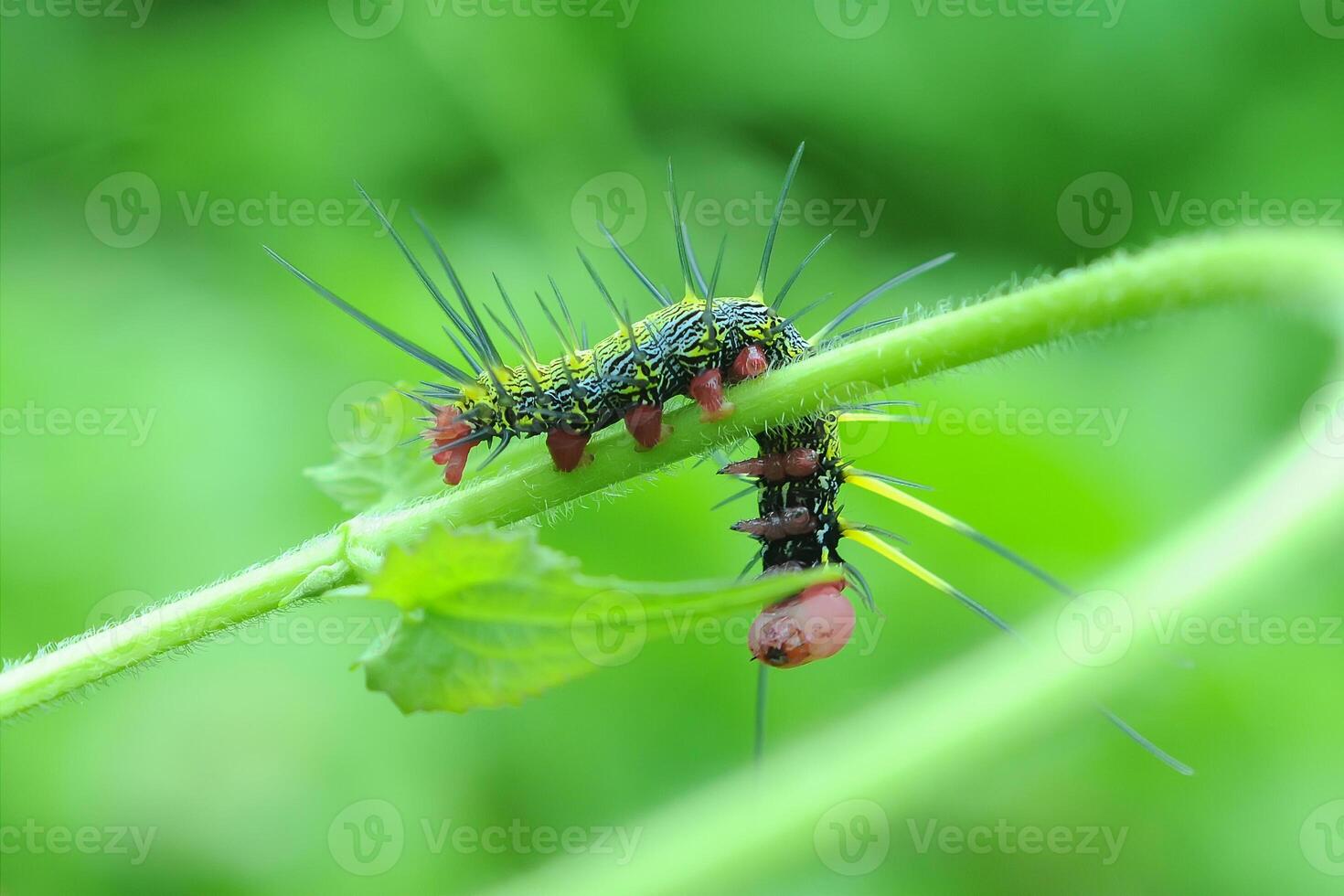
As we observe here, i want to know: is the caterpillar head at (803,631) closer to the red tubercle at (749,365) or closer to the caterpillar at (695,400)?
the caterpillar at (695,400)

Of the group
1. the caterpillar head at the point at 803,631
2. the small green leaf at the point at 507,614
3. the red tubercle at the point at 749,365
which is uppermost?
the red tubercle at the point at 749,365

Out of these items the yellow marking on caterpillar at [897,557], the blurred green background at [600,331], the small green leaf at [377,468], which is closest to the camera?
the yellow marking on caterpillar at [897,557]

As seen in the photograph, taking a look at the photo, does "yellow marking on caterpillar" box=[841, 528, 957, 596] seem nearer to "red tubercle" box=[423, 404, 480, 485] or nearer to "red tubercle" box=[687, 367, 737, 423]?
"red tubercle" box=[687, 367, 737, 423]

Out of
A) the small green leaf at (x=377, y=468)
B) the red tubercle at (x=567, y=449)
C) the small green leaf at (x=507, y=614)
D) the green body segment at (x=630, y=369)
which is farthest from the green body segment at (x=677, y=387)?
the small green leaf at (x=507, y=614)

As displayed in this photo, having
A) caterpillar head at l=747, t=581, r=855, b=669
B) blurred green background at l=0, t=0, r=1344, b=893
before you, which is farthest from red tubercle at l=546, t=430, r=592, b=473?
blurred green background at l=0, t=0, r=1344, b=893

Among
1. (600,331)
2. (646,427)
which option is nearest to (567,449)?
(646,427)

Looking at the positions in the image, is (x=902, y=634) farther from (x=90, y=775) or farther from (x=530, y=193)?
(x=90, y=775)

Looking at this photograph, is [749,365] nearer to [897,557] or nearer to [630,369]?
[630,369]
